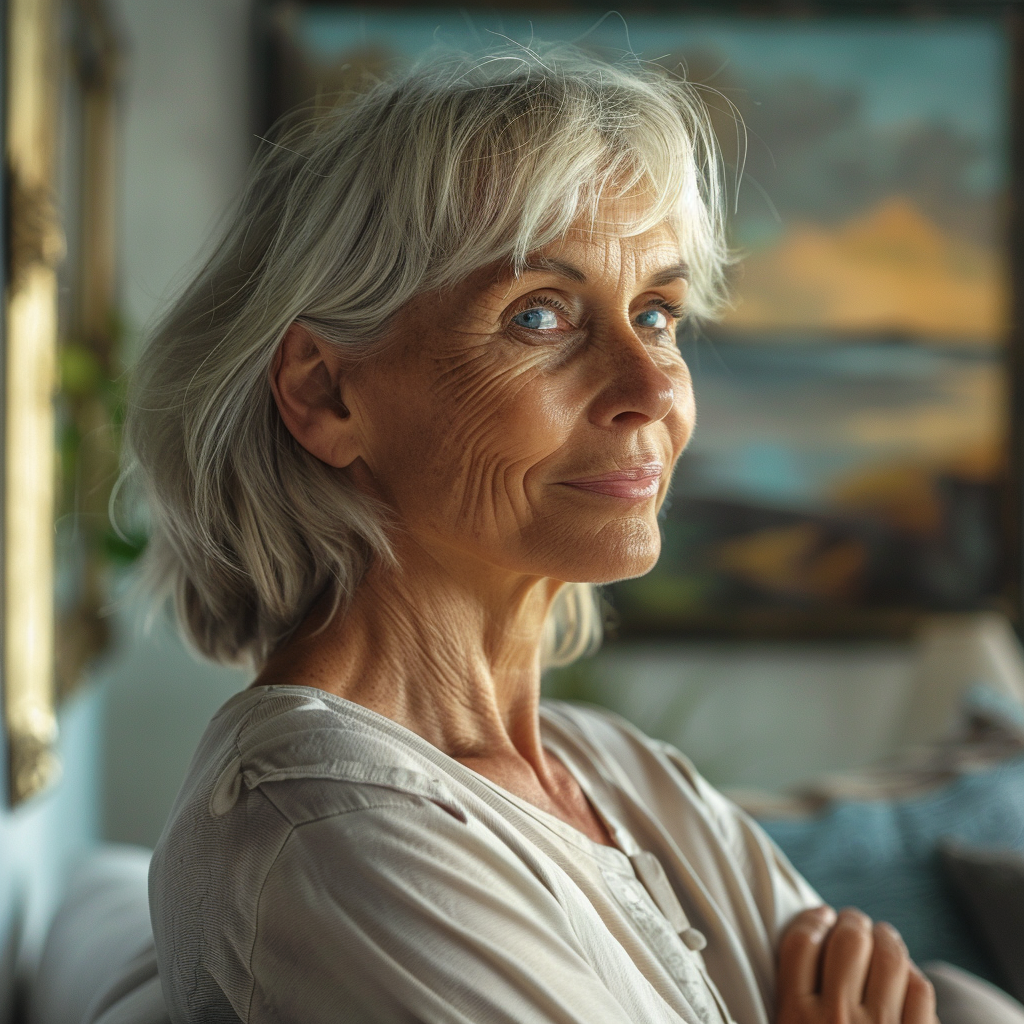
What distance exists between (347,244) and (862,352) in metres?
2.50

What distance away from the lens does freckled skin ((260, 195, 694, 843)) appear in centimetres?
84

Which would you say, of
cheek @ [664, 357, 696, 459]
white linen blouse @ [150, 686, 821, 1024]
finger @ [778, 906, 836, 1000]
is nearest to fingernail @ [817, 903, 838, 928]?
finger @ [778, 906, 836, 1000]

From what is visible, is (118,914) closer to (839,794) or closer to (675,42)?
(839,794)

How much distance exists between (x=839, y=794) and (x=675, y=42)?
2.16 m

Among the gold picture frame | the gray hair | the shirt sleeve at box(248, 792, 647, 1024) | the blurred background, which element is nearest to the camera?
the shirt sleeve at box(248, 792, 647, 1024)

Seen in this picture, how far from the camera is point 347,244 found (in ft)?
2.69

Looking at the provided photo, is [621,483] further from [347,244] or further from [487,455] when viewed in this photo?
[347,244]

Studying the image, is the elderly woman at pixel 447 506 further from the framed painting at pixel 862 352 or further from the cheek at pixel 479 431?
the framed painting at pixel 862 352

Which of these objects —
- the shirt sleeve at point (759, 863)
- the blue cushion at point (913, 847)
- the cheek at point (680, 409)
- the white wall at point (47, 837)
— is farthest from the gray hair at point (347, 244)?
the blue cushion at point (913, 847)

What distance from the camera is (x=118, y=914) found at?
124 centimetres

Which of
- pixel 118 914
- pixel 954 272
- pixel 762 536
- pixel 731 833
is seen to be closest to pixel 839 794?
pixel 731 833

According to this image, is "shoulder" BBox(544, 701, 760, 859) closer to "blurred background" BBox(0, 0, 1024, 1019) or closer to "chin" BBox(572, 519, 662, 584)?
"chin" BBox(572, 519, 662, 584)

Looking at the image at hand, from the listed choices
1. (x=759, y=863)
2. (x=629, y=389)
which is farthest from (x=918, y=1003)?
(x=629, y=389)

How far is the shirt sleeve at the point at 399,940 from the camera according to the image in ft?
2.08
